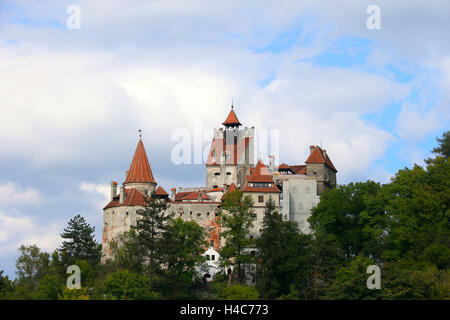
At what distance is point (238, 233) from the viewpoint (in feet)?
335

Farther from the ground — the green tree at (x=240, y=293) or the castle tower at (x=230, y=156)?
the castle tower at (x=230, y=156)

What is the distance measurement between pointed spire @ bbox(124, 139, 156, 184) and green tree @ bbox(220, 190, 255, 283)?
59.0ft

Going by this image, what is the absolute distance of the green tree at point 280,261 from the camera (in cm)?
9044

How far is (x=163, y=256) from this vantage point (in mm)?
97125

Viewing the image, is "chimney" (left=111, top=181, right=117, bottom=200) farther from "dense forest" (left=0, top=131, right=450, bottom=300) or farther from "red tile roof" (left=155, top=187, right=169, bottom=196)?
"dense forest" (left=0, top=131, right=450, bottom=300)

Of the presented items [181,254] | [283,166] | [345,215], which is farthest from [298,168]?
[181,254]

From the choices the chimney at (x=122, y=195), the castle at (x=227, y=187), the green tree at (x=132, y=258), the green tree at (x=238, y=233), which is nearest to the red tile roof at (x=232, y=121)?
the castle at (x=227, y=187)

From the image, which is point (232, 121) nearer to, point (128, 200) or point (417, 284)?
point (128, 200)

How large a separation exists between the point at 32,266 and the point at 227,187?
27518 millimetres

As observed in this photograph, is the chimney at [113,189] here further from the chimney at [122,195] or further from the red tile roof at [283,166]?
the red tile roof at [283,166]

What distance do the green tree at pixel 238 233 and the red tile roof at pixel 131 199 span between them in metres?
14.2
